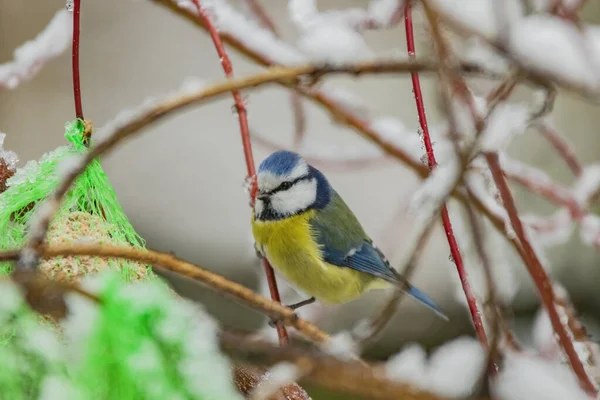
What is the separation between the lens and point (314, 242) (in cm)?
117

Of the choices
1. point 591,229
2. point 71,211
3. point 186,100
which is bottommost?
point 186,100

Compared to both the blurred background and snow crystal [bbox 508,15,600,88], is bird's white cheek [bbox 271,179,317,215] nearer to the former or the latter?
the blurred background

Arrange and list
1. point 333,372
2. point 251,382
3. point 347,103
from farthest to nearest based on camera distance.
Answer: point 347,103
point 251,382
point 333,372

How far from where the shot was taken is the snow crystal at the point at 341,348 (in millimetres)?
335

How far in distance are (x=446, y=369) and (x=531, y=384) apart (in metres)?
0.03

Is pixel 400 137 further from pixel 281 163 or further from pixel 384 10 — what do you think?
pixel 281 163

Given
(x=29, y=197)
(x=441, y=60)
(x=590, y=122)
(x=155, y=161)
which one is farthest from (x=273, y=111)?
(x=441, y=60)

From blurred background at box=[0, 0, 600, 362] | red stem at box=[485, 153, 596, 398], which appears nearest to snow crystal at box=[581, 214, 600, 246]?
red stem at box=[485, 153, 596, 398]

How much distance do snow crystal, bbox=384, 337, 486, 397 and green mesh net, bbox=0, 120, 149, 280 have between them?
0.26m

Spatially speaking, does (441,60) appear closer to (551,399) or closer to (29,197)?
(551,399)

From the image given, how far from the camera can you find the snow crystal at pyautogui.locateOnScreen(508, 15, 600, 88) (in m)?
0.24

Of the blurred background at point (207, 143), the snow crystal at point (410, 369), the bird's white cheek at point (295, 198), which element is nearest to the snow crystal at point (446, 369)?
the snow crystal at point (410, 369)

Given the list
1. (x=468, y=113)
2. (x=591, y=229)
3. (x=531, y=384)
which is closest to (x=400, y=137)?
(x=591, y=229)

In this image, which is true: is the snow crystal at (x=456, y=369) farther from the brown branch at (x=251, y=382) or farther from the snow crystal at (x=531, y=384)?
the brown branch at (x=251, y=382)
